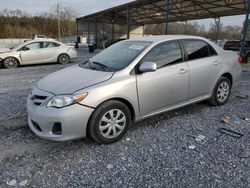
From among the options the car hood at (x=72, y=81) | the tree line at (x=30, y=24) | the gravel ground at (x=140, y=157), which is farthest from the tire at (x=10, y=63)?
the tree line at (x=30, y=24)

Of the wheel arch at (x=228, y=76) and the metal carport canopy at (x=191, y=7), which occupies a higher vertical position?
the metal carport canopy at (x=191, y=7)

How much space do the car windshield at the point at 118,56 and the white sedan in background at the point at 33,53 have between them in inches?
296

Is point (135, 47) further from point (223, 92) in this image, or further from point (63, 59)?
point (63, 59)

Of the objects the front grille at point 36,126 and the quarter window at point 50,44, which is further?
the quarter window at point 50,44

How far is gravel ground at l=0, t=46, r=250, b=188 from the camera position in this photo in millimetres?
2242

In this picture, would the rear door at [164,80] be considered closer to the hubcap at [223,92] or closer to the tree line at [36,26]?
the hubcap at [223,92]

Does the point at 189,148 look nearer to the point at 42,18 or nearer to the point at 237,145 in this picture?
the point at 237,145

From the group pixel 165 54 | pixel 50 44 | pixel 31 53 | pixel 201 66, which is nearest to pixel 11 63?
pixel 31 53

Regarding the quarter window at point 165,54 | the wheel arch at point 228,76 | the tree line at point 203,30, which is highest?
the tree line at point 203,30

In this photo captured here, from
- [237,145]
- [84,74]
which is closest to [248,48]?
[237,145]

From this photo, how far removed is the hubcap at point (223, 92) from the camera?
14.2 feet

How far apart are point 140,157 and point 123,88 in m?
0.95

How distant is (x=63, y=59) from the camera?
442 inches

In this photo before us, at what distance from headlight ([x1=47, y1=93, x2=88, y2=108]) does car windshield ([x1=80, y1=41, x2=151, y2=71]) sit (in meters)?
0.76
